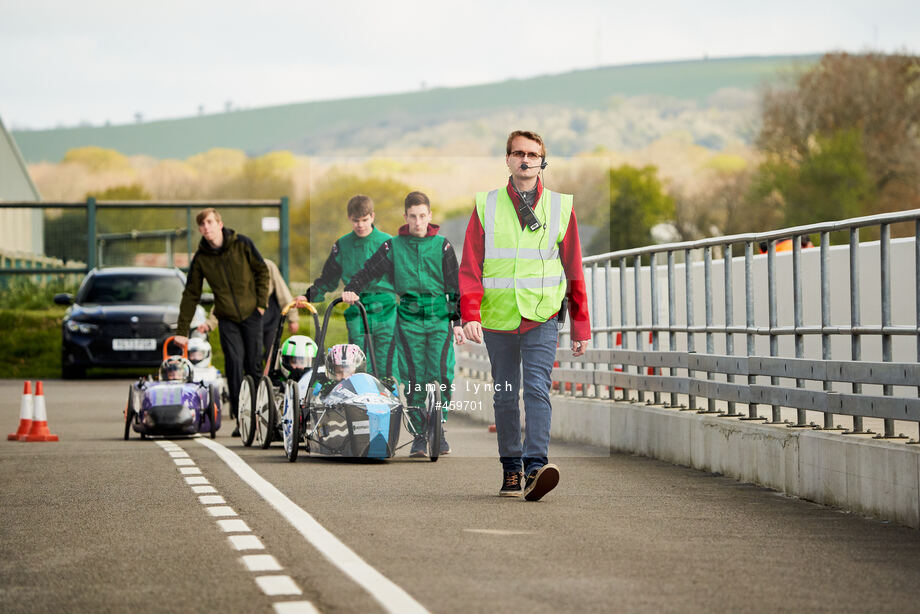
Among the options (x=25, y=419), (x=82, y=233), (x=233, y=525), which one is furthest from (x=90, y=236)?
(x=233, y=525)

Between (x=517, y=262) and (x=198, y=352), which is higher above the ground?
(x=517, y=262)

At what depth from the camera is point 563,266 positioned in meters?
11.1

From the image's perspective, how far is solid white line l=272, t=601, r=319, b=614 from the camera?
655cm

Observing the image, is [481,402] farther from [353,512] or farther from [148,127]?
[148,127]

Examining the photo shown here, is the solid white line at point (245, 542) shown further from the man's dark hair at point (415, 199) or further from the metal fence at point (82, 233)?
the metal fence at point (82, 233)

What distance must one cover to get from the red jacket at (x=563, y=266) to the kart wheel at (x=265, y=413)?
3.99 m

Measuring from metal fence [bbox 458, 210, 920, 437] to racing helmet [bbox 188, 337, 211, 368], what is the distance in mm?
3816

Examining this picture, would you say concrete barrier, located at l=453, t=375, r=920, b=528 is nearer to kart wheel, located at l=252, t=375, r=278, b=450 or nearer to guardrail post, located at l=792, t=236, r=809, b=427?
guardrail post, located at l=792, t=236, r=809, b=427

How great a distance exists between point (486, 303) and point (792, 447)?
84.5 inches

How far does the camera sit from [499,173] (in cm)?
1467

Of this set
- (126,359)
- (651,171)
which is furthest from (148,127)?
(126,359)

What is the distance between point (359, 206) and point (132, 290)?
15.4 m

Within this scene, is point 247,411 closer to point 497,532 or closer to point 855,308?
point 855,308

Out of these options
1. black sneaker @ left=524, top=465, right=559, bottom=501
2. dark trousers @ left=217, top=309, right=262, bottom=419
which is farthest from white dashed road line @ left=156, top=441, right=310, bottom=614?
dark trousers @ left=217, top=309, right=262, bottom=419
